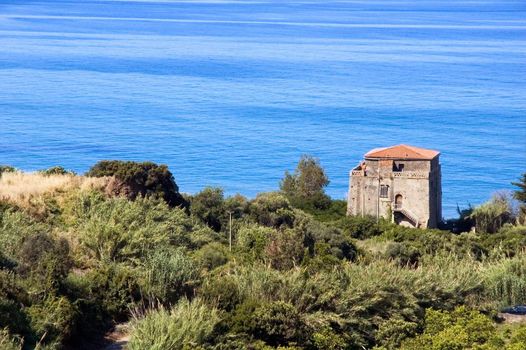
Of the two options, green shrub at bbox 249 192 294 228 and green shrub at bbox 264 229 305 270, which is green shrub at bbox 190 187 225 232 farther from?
green shrub at bbox 264 229 305 270

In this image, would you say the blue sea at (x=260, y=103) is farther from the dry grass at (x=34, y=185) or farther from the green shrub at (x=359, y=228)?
the dry grass at (x=34, y=185)

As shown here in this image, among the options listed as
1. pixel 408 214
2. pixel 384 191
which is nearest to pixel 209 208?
pixel 384 191

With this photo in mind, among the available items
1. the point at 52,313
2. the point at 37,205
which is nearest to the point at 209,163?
the point at 37,205

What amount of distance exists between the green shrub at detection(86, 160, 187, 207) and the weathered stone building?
2472 centimetres

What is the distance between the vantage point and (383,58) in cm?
12850

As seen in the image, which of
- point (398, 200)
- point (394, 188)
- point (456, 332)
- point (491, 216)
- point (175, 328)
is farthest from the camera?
point (398, 200)

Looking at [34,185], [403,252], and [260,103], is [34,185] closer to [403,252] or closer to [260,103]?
[403,252]

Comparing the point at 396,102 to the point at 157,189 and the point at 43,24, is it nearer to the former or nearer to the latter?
the point at 157,189

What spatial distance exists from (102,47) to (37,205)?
4822 inches

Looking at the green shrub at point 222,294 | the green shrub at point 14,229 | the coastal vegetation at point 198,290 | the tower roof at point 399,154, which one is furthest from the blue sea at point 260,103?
the green shrub at point 222,294

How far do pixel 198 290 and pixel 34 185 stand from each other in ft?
21.8

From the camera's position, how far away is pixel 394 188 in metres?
49.9

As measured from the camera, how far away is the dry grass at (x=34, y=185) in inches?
Result: 672

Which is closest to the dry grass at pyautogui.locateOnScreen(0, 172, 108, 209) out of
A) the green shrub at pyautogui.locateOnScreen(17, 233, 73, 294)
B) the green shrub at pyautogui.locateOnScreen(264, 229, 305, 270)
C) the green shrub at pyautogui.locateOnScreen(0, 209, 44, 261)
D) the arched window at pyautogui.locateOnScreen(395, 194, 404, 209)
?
the green shrub at pyautogui.locateOnScreen(0, 209, 44, 261)
